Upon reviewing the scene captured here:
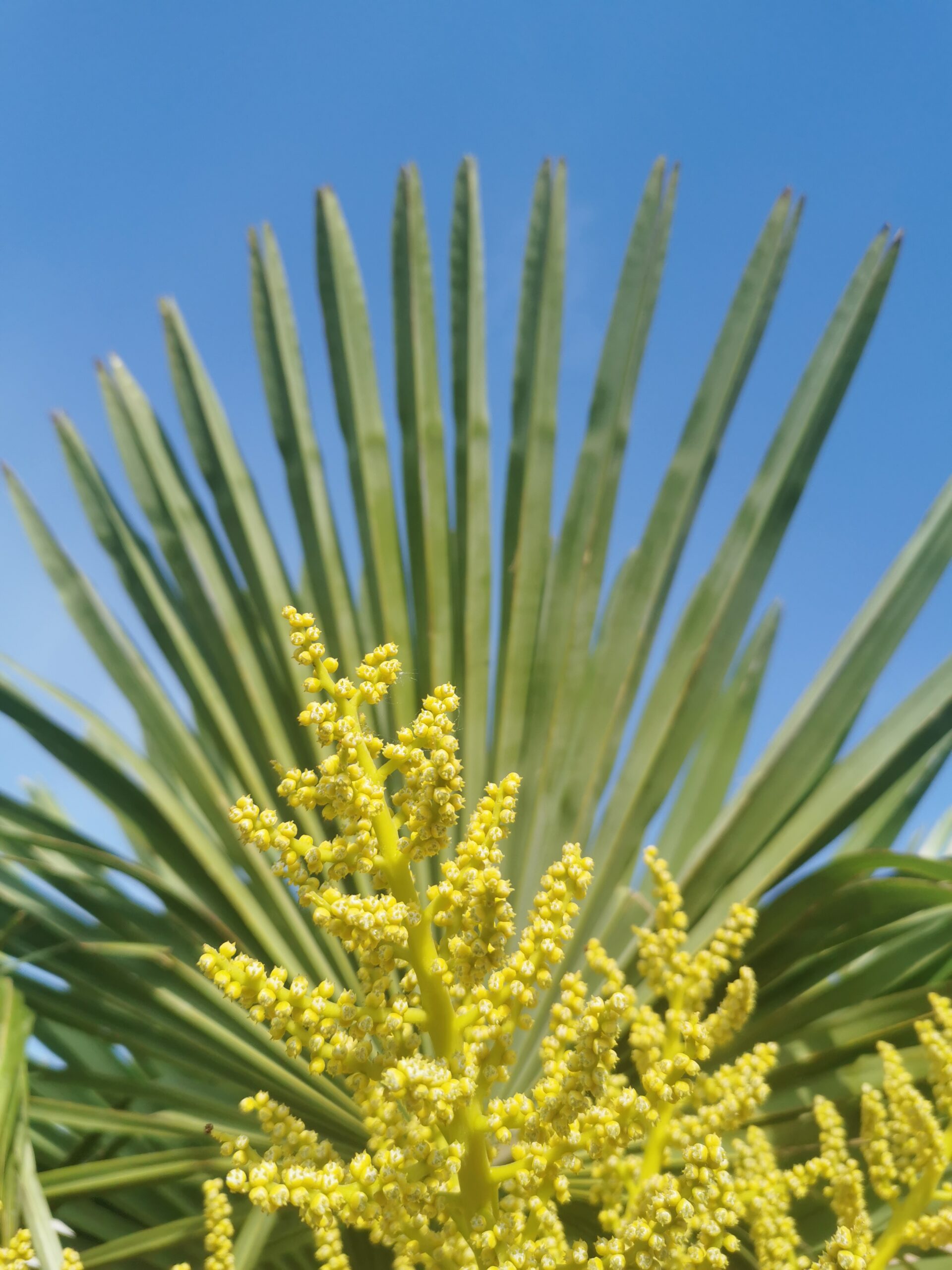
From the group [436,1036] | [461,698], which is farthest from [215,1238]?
[461,698]

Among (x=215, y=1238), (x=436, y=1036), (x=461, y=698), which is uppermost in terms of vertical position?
(x=461, y=698)

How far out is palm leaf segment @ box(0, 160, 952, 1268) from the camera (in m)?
1.51

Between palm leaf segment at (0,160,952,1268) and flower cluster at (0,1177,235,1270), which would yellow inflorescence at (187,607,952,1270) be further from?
palm leaf segment at (0,160,952,1268)

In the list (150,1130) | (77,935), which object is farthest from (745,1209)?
(77,935)

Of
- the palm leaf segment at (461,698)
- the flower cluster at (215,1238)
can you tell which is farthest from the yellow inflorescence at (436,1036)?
the palm leaf segment at (461,698)

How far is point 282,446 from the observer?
6.81 ft

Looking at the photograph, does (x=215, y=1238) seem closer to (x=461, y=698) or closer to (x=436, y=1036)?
(x=436, y=1036)

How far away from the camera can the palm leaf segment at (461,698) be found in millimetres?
1512

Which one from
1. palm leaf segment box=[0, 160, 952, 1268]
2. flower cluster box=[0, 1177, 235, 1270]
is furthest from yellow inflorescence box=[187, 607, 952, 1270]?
palm leaf segment box=[0, 160, 952, 1268]

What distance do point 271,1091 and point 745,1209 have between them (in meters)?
0.81

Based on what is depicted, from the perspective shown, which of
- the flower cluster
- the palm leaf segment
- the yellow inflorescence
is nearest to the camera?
the yellow inflorescence

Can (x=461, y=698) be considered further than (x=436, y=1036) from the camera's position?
Yes

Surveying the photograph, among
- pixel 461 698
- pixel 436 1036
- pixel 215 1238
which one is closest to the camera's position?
pixel 436 1036

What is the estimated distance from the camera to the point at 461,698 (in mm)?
1895
